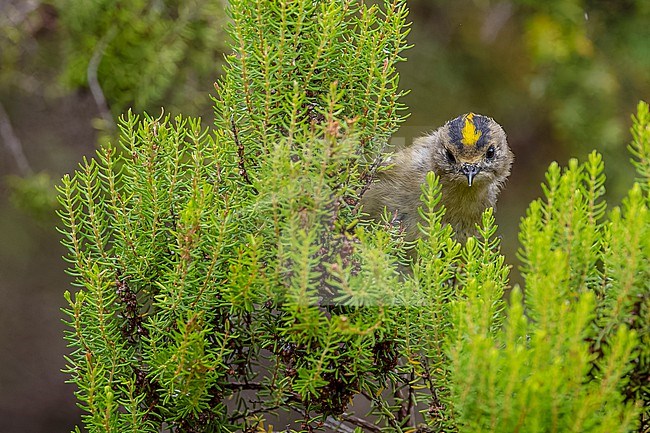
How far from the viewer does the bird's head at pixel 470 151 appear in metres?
2.77

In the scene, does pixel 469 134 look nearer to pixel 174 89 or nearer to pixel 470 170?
pixel 470 170

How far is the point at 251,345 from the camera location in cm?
149

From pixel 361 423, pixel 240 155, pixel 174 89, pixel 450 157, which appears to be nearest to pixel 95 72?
pixel 174 89

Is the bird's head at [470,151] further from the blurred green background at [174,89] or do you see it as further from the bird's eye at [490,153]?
the blurred green background at [174,89]

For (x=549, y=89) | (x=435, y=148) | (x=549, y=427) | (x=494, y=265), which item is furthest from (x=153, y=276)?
(x=549, y=89)

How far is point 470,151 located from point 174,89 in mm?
1100

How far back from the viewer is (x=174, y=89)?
2.94 m

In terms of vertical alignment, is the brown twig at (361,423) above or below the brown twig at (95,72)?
below

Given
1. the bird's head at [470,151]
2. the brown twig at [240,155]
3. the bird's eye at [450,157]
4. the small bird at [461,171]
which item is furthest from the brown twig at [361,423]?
the bird's eye at [450,157]

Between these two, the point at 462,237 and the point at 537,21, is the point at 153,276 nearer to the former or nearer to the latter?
the point at 462,237

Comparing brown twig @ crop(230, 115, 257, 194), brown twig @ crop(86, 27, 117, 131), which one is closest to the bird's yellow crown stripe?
brown twig @ crop(86, 27, 117, 131)

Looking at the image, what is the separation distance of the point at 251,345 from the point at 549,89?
274 centimetres

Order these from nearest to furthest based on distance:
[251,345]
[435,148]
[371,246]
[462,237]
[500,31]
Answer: [371,246], [251,345], [462,237], [435,148], [500,31]

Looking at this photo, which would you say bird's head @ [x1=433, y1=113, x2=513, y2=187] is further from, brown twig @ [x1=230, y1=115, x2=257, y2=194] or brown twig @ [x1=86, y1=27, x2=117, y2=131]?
brown twig @ [x1=230, y1=115, x2=257, y2=194]
